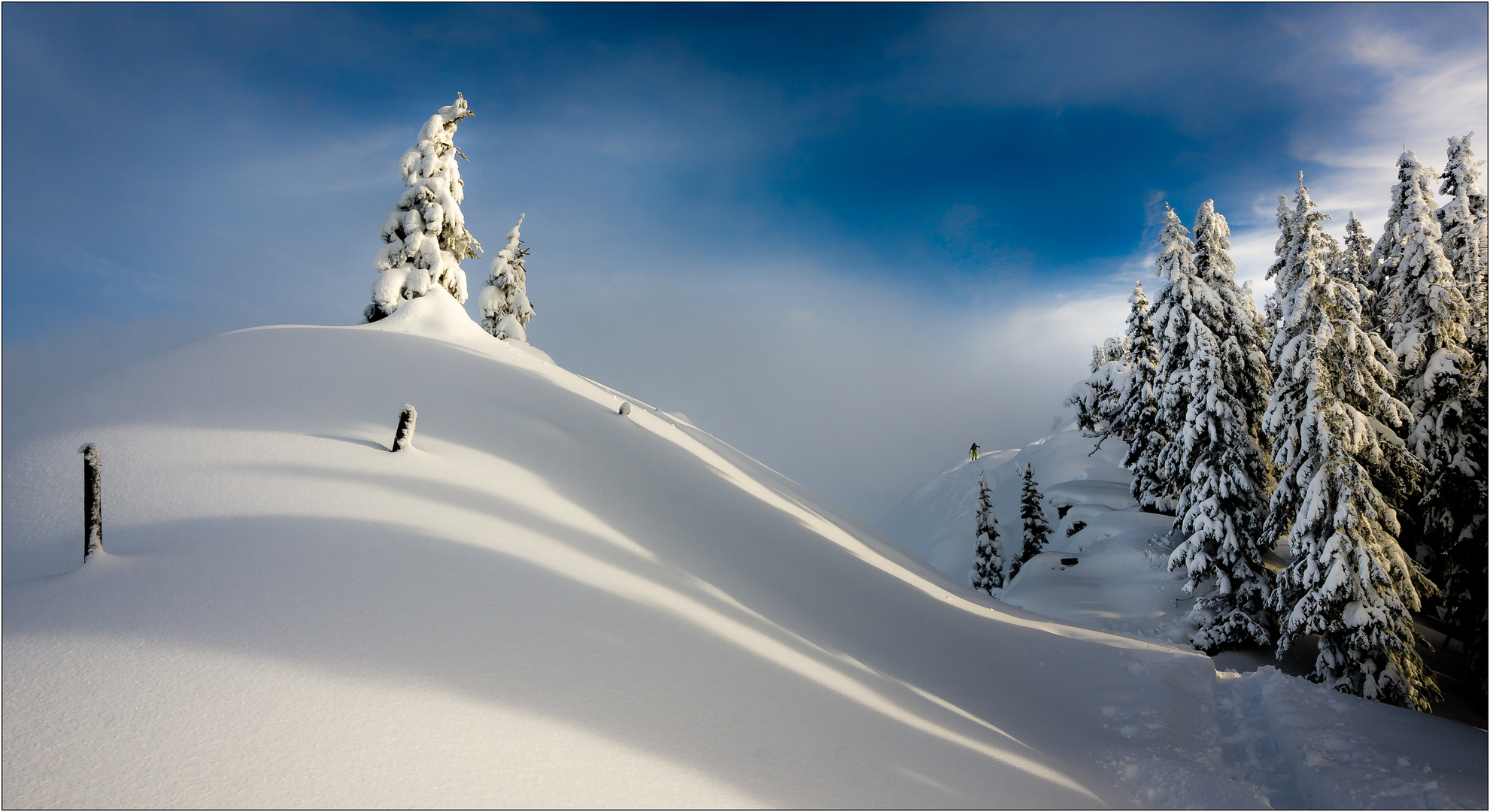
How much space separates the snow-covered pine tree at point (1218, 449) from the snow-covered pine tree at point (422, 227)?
24.3m

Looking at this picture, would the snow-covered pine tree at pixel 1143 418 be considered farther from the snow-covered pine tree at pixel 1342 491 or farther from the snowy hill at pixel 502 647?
the snowy hill at pixel 502 647

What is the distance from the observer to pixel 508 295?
3234cm

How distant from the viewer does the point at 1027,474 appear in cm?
3356

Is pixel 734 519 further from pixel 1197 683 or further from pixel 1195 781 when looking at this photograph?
pixel 1197 683

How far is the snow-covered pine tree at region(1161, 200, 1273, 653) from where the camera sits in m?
17.2

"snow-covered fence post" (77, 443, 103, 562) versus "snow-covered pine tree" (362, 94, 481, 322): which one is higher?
"snow-covered pine tree" (362, 94, 481, 322)

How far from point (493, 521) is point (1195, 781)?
971 centimetres

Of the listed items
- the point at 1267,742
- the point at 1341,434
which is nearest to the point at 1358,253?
the point at 1341,434

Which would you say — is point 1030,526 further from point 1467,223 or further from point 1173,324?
point 1467,223

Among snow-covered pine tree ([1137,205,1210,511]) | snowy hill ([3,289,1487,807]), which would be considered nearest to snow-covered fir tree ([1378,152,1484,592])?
snow-covered pine tree ([1137,205,1210,511])

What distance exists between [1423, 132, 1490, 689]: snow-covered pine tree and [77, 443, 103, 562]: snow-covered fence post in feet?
83.4

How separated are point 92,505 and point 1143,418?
30.1m

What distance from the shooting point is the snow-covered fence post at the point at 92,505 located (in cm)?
603

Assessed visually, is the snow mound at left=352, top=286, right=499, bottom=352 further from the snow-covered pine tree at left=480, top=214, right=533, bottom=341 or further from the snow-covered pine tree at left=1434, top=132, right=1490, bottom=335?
the snow-covered pine tree at left=1434, top=132, right=1490, bottom=335
